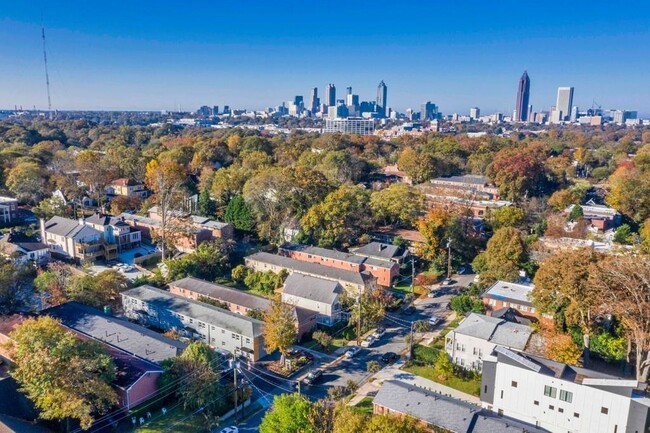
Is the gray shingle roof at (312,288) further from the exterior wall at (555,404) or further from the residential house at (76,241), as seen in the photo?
the residential house at (76,241)

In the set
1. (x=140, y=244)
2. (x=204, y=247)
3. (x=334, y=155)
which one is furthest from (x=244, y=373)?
(x=334, y=155)

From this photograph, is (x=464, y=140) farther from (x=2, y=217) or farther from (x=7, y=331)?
(x=7, y=331)

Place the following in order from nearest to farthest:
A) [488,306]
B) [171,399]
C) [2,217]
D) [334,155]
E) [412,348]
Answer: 1. [171,399]
2. [412,348]
3. [488,306]
4. [2,217]
5. [334,155]

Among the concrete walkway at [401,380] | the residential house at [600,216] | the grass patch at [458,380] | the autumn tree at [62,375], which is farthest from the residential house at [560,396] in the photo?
the residential house at [600,216]

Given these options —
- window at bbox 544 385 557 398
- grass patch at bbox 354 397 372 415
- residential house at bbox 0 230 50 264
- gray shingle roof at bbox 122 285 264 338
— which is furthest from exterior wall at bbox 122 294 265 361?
window at bbox 544 385 557 398

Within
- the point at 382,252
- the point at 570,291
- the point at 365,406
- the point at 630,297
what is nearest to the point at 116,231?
the point at 382,252
